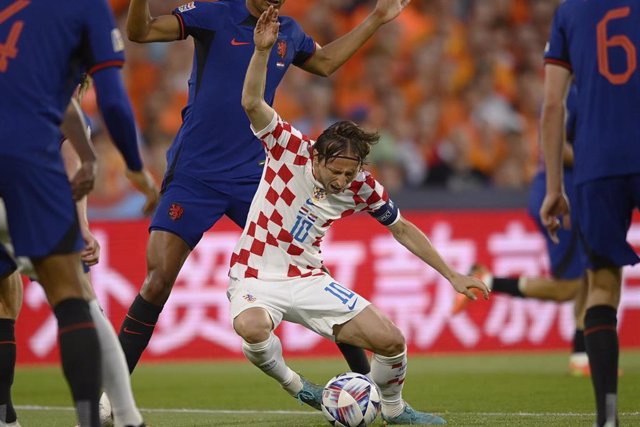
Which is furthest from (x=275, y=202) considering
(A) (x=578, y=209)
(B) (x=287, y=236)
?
(A) (x=578, y=209)

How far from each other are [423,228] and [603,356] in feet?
23.2

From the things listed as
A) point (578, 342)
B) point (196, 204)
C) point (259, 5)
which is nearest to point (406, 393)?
point (578, 342)

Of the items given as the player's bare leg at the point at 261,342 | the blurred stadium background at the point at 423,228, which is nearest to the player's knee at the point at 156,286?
the player's bare leg at the point at 261,342

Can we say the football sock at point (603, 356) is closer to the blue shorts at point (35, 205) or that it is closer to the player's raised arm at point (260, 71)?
the player's raised arm at point (260, 71)

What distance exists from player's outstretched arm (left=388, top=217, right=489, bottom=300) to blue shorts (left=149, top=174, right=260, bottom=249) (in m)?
0.90

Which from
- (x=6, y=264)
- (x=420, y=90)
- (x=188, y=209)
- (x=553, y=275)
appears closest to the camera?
(x=6, y=264)

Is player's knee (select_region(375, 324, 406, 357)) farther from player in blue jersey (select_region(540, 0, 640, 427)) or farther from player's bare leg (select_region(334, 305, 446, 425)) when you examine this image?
player in blue jersey (select_region(540, 0, 640, 427))

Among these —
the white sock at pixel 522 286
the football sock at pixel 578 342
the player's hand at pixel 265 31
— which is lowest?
the football sock at pixel 578 342

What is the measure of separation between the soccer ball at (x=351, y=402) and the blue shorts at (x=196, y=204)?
120cm

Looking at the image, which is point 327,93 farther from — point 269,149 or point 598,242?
point 598,242

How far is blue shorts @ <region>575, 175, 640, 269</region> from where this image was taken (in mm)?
5062

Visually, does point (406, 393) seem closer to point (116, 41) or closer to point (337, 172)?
point (337, 172)

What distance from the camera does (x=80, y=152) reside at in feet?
15.8

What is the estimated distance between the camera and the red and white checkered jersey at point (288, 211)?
632cm
